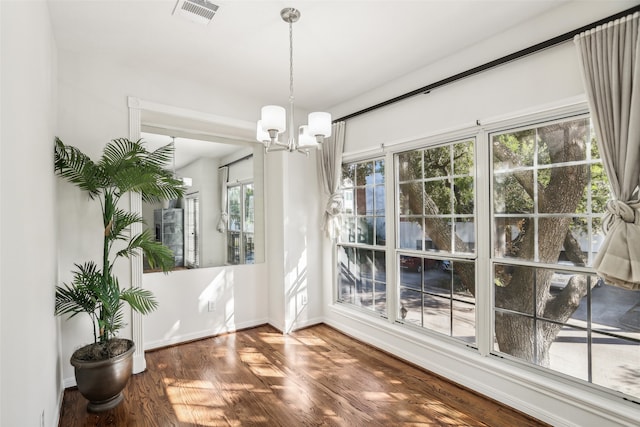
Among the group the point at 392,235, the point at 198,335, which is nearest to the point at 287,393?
the point at 198,335

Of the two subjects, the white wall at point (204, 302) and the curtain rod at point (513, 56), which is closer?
the curtain rod at point (513, 56)

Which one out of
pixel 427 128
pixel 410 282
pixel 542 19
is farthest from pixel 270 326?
pixel 542 19

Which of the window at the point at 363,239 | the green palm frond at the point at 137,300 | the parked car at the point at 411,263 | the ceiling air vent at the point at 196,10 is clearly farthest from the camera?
the window at the point at 363,239

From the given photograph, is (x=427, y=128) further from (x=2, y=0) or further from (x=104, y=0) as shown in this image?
(x=2, y=0)

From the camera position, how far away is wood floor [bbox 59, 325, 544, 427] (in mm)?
2312

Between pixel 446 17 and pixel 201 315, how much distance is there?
3.82 m

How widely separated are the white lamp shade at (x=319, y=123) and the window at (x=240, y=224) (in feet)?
7.42

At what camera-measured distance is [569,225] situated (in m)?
2.25

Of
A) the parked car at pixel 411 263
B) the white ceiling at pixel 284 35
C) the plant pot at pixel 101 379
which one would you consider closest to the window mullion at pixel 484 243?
the parked car at pixel 411 263

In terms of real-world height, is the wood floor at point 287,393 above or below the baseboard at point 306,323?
below

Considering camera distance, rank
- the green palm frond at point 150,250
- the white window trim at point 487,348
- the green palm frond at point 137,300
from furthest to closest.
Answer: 1. the green palm frond at point 150,250
2. the green palm frond at point 137,300
3. the white window trim at point 487,348

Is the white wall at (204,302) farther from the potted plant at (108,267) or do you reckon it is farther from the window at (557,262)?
the window at (557,262)

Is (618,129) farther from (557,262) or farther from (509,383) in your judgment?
(509,383)

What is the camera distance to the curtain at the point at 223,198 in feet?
13.6
